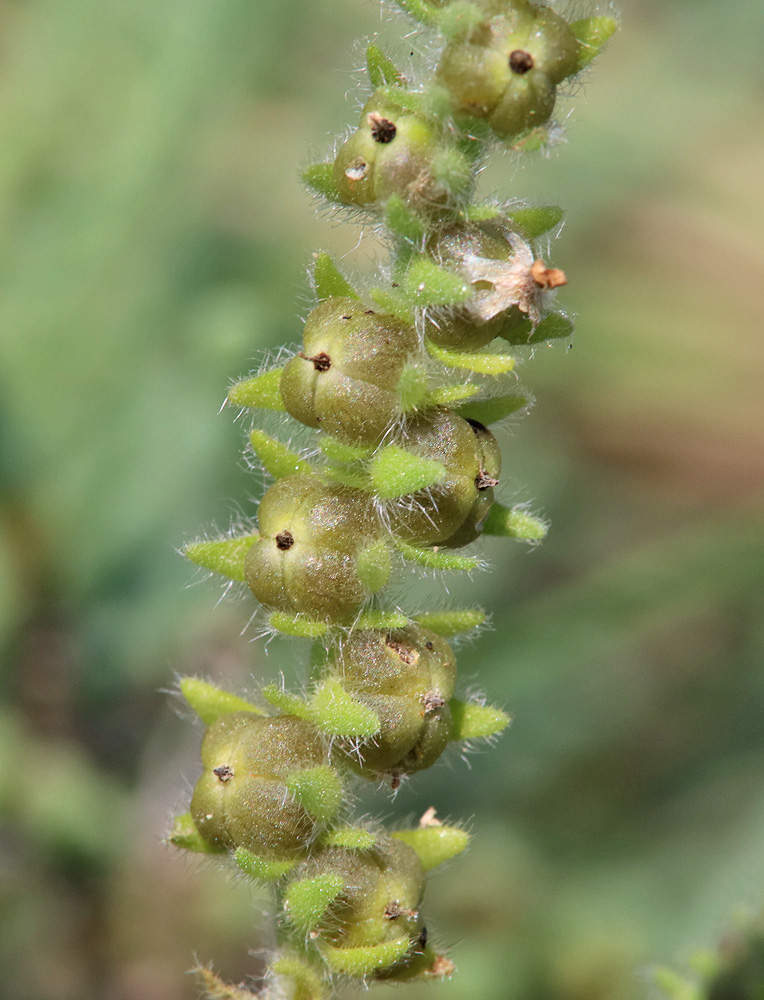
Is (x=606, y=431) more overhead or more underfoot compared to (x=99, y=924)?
more overhead

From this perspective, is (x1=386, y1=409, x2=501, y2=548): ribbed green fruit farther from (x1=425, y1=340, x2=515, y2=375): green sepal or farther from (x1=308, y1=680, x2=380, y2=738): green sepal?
(x1=308, y1=680, x2=380, y2=738): green sepal

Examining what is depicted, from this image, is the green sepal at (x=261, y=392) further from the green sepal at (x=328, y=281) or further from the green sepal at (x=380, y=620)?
the green sepal at (x=380, y=620)

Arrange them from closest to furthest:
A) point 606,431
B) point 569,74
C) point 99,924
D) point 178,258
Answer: point 569,74 < point 99,924 < point 178,258 < point 606,431

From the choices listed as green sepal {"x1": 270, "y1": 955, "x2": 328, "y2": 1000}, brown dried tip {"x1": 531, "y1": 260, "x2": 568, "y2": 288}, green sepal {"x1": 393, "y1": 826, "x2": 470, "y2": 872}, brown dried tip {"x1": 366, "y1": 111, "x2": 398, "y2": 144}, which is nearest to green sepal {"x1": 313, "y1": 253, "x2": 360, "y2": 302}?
brown dried tip {"x1": 366, "y1": 111, "x2": 398, "y2": 144}

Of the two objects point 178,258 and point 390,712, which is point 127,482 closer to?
point 178,258

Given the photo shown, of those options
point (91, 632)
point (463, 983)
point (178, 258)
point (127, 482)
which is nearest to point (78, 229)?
point (178, 258)
